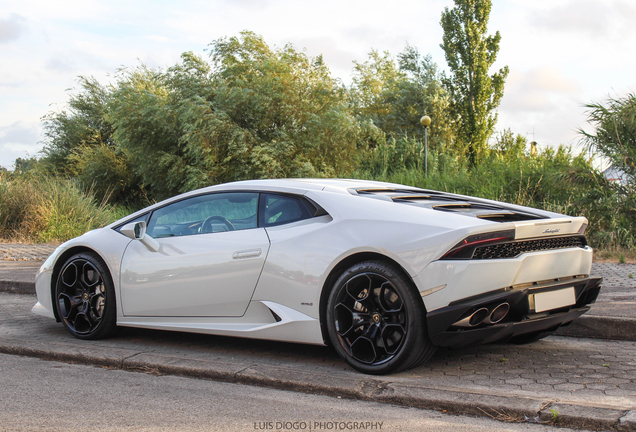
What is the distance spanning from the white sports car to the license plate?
A: 0.03ft

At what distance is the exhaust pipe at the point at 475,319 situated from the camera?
3340 mm

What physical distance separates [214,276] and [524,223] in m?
2.12

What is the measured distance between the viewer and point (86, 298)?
16.3ft

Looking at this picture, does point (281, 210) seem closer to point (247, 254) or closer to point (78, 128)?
point (247, 254)

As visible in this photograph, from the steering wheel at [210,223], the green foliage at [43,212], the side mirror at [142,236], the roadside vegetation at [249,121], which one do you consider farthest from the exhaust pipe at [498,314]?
the roadside vegetation at [249,121]

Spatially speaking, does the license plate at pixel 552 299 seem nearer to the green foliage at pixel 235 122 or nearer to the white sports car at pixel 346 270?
the white sports car at pixel 346 270

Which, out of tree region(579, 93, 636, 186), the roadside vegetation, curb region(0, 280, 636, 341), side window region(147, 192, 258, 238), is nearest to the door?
side window region(147, 192, 258, 238)

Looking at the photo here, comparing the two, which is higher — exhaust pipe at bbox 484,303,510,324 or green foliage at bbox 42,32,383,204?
green foliage at bbox 42,32,383,204

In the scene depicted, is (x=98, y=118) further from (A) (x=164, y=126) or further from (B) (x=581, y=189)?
(B) (x=581, y=189)

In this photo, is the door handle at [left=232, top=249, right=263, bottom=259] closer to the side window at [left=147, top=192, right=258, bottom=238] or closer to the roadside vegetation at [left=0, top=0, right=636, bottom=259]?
the side window at [left=147, top=192, right=258, bottom=238]

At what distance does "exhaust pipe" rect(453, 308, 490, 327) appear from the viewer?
3.34 meters

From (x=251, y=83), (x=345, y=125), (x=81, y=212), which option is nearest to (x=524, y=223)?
(x=81, y=212)

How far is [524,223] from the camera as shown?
3545 millimetres

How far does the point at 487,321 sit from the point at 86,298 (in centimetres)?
332
